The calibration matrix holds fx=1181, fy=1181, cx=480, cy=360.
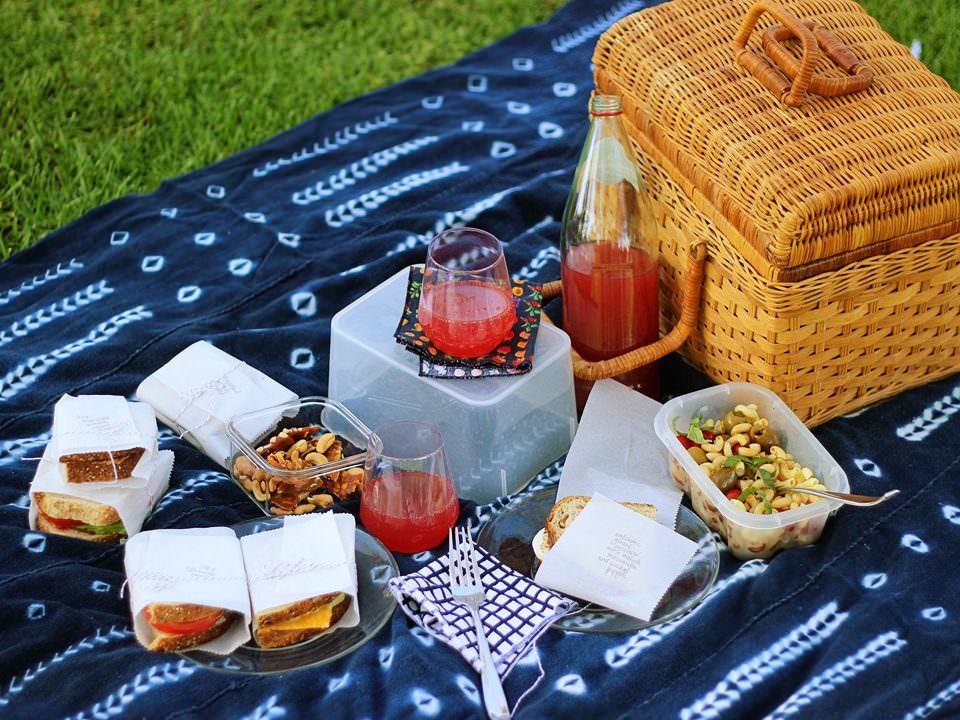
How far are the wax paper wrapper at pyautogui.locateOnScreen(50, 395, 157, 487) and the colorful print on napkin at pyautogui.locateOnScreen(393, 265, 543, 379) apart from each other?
0.41 m

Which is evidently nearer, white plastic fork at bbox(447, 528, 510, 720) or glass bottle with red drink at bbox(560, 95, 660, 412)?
white plastic fork at bbox(447, 528, 510, 720)

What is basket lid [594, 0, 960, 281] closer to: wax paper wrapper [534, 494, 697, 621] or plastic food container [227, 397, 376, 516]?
wax paper wrapper [534, 494, 697, 621]

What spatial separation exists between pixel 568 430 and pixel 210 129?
1430mm

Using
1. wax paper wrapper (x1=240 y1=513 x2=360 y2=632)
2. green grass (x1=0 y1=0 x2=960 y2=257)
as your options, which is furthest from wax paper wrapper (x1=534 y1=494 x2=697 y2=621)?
green grass (x1=0 y1=0 x2=960 y2=257)

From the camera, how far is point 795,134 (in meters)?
1.82

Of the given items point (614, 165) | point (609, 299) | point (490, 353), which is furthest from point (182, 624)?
point (614, 165)

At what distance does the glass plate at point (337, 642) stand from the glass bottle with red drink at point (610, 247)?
21.2 inches

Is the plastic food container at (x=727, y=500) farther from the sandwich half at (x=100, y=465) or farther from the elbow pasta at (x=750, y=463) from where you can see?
the sandwich half at (x=100, y=465)

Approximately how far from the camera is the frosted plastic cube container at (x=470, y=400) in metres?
1.80

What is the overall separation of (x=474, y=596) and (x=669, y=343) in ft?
1.93

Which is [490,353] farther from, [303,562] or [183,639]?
[183,639]

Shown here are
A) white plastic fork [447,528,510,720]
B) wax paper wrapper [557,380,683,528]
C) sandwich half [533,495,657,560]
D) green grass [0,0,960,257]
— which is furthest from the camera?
green grass [0,0,960,257]

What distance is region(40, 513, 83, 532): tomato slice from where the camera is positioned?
1.71 m

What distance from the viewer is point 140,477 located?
170cm
